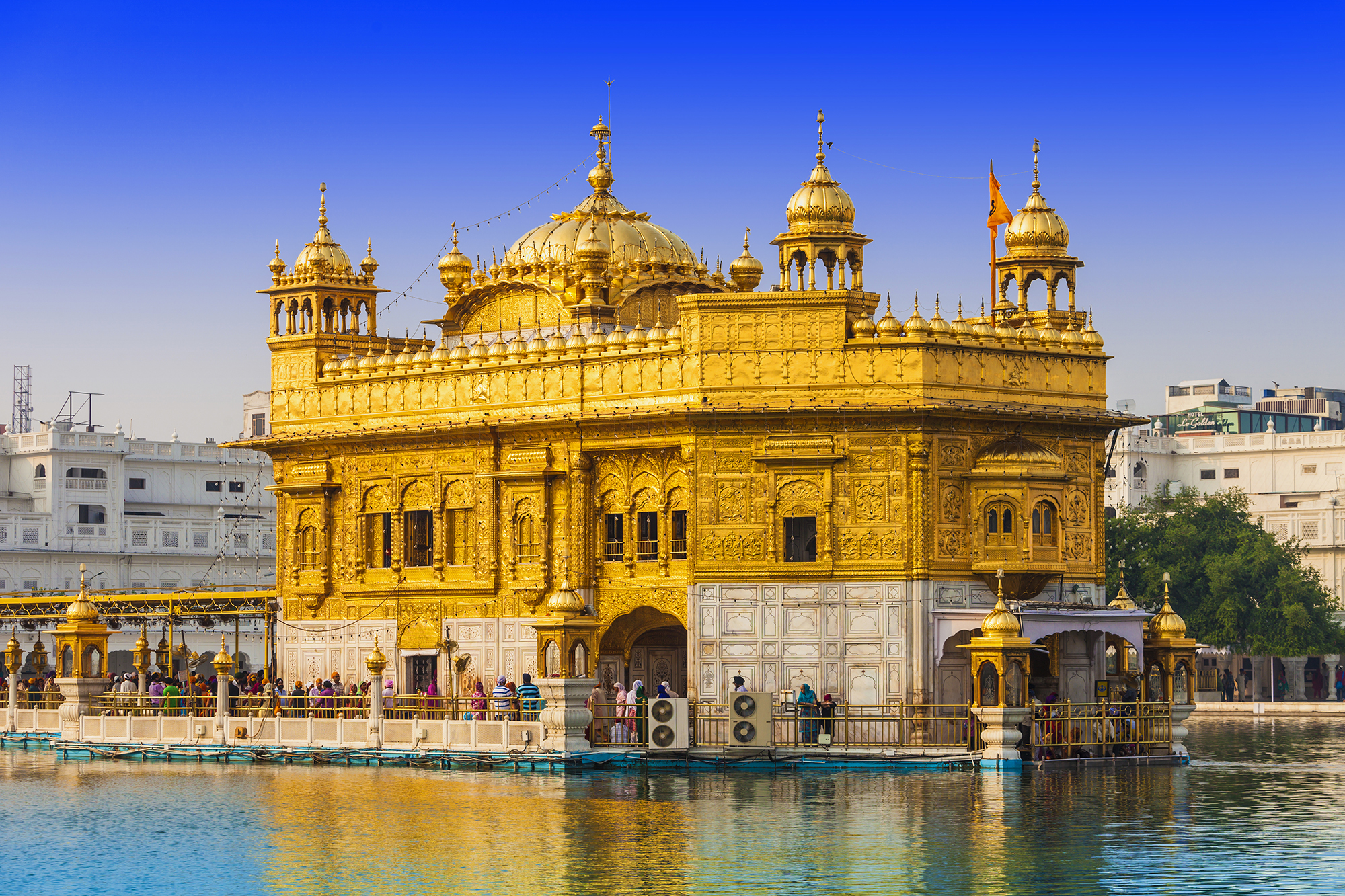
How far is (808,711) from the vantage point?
3522cm

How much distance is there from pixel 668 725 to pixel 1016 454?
7.24 meters

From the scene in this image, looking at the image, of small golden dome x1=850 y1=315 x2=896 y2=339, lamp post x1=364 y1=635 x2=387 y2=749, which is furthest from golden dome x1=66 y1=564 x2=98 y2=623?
small golden dome x1=850 y1=315 x2=896 y2=339

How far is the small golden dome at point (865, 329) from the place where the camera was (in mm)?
36344

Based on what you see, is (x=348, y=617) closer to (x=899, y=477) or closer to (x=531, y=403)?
(x=531, y=403)

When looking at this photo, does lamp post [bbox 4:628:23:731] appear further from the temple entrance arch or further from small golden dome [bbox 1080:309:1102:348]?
small golden dome [bbox 1080:309:1102:348]

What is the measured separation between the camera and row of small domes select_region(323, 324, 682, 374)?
125 feet

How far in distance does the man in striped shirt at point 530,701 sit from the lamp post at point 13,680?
469 inches

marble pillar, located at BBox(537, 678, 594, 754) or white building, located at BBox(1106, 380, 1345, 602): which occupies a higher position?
white building, located at BBox(1106, 380, 1345, 602)

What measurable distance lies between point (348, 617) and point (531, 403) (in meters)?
6.09

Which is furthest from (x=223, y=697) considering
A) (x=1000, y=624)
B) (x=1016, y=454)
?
(x=1016, y=454)

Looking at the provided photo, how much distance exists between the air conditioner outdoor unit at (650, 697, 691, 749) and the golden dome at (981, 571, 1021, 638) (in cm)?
472

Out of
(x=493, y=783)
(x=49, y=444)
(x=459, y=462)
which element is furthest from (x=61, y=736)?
(x=49, y=444)

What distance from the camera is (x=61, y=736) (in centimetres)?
4103

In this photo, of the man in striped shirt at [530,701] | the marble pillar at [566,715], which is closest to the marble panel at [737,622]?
the marble pillar at [566,715]
